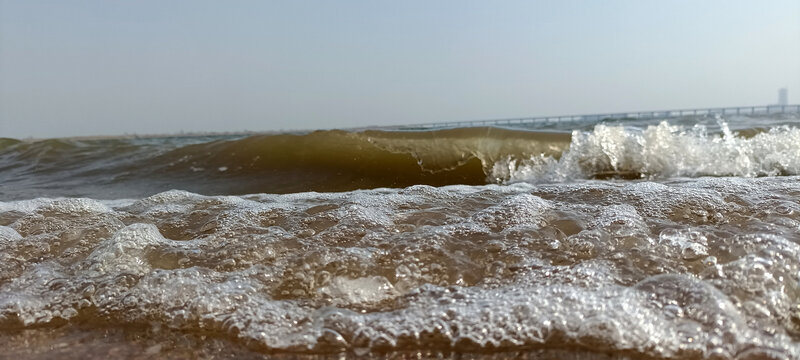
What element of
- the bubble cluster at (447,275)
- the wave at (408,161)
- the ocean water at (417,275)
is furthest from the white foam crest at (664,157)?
the bubble cluster at (447,275)

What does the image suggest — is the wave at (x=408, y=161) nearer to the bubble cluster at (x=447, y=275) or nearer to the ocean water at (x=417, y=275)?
the ocean water at (x=417, y=275)

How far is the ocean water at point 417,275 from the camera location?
3.39 feet

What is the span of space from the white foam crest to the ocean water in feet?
5.92

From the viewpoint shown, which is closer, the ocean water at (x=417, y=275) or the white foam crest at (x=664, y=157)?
the ocean water at (x=417, y=275)

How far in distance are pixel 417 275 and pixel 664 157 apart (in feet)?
11.0

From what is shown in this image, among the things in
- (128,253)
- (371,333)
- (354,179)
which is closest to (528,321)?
(371,333)

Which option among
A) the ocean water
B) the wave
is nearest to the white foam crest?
the wave

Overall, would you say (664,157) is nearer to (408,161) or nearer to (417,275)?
(408,161)

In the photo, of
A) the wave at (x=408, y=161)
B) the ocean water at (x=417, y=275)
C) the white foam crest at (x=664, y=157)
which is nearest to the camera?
the ocean water at (x=417, y=275)

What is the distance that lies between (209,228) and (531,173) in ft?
10.4

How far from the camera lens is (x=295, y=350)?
1030 mm

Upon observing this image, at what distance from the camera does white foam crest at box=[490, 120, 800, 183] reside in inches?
149

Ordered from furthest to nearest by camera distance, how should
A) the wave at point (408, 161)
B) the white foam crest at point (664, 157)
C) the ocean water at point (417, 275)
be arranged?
the wave at point (408, 161) → the white foam crest at point (664, 157) → the ocean water at point (417, 275)

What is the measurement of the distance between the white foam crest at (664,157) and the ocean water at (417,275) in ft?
5.92
